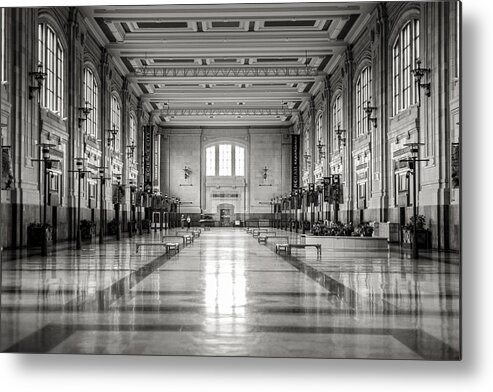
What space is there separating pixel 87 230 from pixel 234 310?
1496 cm

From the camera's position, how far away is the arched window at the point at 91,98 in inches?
819

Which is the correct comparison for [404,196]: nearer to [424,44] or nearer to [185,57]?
[424,44]

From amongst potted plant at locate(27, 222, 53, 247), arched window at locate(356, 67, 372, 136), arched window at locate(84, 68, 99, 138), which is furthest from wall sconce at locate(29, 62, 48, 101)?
arched window at locate(356, 67, 372, 136)

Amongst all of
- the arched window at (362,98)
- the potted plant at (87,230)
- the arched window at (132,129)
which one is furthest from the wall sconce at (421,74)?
the arched window at (132,129)

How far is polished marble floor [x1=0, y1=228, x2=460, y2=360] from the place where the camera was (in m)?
6.38

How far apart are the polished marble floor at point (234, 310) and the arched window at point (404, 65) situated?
938 centimetres

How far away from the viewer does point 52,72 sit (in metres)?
16.5

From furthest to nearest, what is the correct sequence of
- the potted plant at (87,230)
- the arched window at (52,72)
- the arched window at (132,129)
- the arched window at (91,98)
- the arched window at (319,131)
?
the arched window at (319,131), the arched window at (132,129), the potted plant at (87,230), the arched window at (91,98), the arched window at (52,72)

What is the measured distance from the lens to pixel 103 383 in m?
6.43

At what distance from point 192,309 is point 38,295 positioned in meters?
2.86

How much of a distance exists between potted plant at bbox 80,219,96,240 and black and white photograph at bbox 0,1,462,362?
0.10m

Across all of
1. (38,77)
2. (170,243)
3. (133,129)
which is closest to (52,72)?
(38,77)

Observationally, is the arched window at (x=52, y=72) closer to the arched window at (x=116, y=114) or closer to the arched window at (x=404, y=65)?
the arched window at (x=116, y=114)

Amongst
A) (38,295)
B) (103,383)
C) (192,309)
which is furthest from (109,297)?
(103,383)
